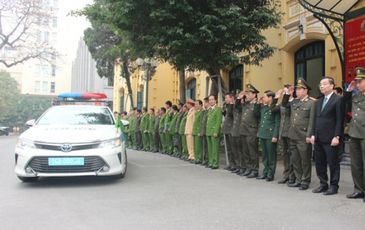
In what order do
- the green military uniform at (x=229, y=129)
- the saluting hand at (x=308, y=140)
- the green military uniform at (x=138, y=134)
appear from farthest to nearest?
the green military uniform at (x=138, y=134) < the green military uniform at (x=229, y=129) < the saluting hand at (x=308, y=140)

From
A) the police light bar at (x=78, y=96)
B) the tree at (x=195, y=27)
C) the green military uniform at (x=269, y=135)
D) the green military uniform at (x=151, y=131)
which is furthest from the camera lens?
the green military uniform at (x=151, y=131)

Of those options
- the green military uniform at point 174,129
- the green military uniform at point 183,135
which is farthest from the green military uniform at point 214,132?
the green military uniform at point 174,129

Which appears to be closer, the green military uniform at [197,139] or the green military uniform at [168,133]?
the green military uniform at [197,139]

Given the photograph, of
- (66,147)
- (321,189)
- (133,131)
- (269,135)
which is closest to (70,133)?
(66,147)

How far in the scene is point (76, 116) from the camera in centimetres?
1015

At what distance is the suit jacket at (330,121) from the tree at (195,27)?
4884 mm

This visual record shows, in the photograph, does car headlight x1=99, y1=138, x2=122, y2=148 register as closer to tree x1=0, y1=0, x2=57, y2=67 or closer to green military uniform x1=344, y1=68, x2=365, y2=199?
green military uniform x1=344, y1=68, x2=365, y2=199

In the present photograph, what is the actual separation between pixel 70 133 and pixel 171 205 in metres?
2.69

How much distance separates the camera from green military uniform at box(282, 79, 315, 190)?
8484mm

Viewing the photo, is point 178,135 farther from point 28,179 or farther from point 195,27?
point 28,179

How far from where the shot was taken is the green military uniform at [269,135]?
374 inches

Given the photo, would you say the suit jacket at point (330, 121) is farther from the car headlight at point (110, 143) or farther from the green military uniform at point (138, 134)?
the green military uniform at point (138, 134)

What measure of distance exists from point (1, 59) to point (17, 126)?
44379mm

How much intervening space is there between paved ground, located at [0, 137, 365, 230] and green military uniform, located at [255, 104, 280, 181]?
422 mm
